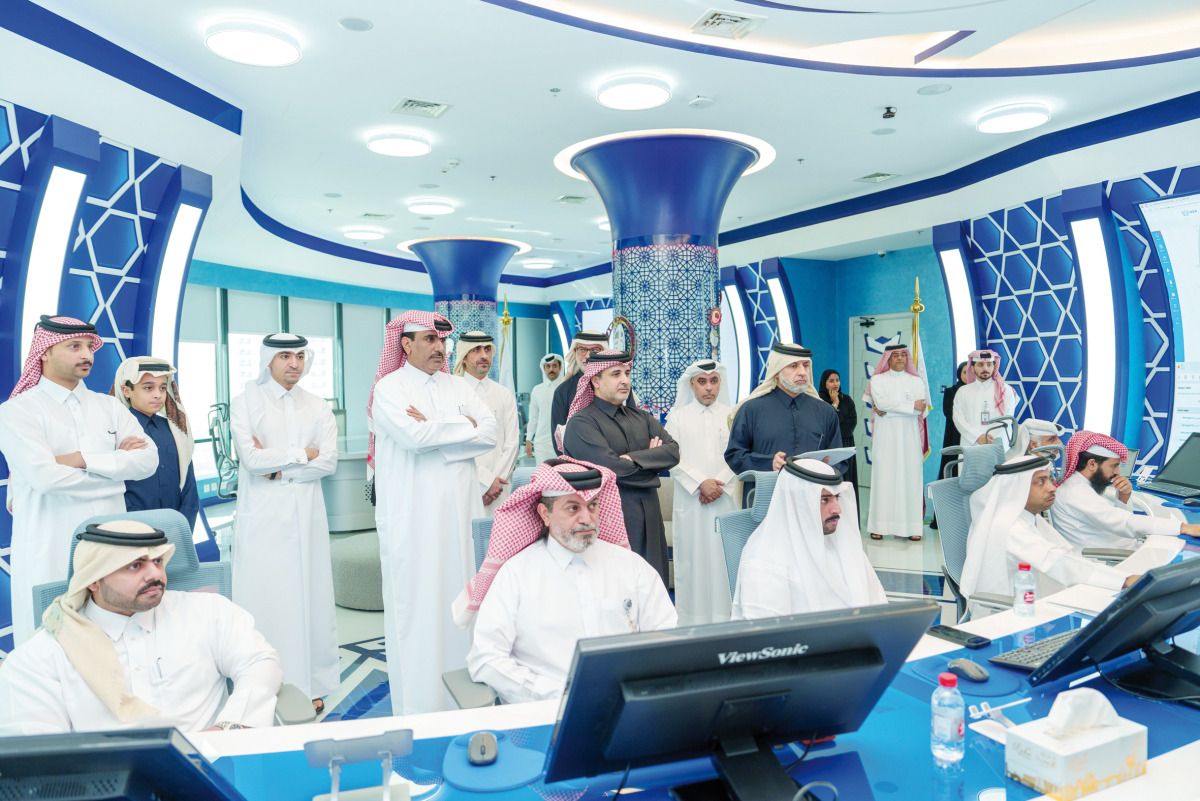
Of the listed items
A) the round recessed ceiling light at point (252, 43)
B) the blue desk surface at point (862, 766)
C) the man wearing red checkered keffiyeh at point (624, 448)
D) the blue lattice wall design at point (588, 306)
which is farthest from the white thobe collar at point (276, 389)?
the blue lattice wall design at point (588, 306)

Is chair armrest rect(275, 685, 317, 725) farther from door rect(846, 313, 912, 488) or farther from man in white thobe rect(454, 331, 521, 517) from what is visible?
door rect(846, 313, 912, 488)

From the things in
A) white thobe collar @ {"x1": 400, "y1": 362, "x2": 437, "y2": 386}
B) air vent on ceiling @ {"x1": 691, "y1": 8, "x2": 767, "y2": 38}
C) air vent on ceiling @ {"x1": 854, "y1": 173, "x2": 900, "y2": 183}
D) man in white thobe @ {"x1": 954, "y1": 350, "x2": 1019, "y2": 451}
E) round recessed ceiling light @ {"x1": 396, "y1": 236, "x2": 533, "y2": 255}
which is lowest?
man in white thobe @ {"x1": 954, "y1": 350, "x2": 1019, "y2": 451}

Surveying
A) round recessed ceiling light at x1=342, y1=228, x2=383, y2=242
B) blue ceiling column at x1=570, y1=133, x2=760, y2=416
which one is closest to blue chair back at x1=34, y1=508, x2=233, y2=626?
blue ceiling column at x1=570, y1=133, x2=760, y2=416

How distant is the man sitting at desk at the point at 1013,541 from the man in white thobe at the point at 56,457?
364 cm

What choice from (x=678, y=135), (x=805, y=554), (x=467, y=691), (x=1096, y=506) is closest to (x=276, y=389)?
(x=467, y=691)

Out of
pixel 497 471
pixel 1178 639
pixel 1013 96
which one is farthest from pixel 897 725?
pixel 1013 96

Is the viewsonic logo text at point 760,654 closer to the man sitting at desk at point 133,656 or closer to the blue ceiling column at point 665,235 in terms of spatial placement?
the man sitting at desk at point 133,656

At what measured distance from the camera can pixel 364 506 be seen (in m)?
7.82

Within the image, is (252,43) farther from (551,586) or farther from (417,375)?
(551,586)

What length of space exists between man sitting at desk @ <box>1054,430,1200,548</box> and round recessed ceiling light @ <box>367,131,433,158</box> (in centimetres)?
529

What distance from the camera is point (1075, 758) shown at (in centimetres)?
148

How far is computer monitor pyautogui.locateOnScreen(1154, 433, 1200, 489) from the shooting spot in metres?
4.62

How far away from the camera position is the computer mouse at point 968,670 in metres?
2.00

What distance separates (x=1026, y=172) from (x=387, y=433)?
20.1ft
